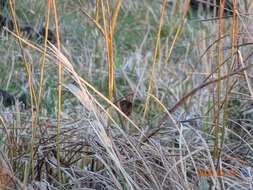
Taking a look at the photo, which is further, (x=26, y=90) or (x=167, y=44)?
(x=167, y=44)

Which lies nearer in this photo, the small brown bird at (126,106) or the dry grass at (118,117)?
the dry grass at (118,117)

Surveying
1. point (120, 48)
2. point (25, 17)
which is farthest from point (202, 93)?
point (25, 17)

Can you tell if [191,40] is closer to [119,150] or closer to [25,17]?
[25,17]

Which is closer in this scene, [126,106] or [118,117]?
[118,117]

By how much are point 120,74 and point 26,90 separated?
0.76 metres

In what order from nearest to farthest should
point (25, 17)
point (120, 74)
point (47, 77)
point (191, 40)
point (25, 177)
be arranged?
point (25, 177), point (47, 77), point (120, 74), point (25, 17), point (191, 40)

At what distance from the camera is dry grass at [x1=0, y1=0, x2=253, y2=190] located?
6.39 feet

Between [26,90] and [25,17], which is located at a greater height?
[25,17]

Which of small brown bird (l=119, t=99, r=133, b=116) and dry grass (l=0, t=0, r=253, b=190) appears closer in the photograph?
dry grass (l=0, t=0, r=253, b=190)

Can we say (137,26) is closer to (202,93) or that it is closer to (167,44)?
(167,44)

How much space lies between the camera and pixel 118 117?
254 cm

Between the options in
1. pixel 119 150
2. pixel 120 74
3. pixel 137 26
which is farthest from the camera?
pixel 137 26

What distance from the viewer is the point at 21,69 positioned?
3.87 meters

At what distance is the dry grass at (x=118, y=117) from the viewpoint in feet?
6.39
